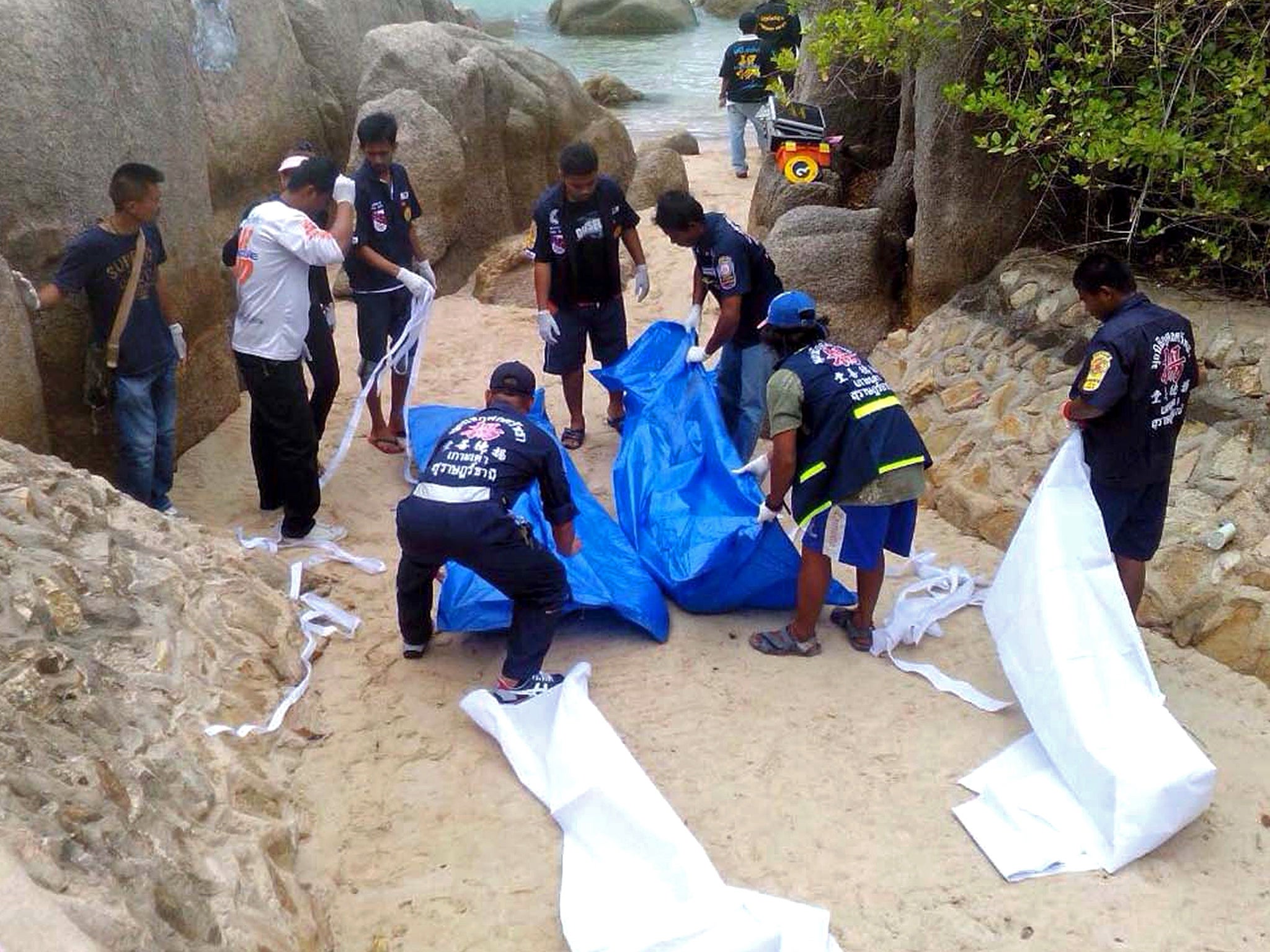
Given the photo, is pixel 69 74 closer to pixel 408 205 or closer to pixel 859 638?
pixel 408 205

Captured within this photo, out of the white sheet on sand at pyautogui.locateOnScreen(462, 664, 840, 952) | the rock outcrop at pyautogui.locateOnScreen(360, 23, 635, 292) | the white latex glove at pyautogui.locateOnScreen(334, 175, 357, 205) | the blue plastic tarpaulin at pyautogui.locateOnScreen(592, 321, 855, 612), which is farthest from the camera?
the rock outcrop at pyautogui.locateOnScreen(360, 23, 635, 292)

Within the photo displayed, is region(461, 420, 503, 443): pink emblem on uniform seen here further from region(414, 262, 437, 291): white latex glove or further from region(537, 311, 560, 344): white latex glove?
region(414, 262, 437, 291): white latex glove

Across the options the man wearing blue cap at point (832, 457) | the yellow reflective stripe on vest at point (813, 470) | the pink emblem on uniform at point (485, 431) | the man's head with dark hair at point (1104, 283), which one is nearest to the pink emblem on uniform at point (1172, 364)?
the man's head with dark hair at point (1104, 283)

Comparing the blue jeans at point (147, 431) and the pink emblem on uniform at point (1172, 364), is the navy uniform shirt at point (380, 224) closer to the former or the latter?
the blue jeans at point (147, 431)

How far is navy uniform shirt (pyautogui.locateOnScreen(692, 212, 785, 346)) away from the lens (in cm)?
520

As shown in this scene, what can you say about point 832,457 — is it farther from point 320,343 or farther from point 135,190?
point 135,190

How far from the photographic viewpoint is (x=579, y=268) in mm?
5664

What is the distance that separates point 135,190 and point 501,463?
1879 mm

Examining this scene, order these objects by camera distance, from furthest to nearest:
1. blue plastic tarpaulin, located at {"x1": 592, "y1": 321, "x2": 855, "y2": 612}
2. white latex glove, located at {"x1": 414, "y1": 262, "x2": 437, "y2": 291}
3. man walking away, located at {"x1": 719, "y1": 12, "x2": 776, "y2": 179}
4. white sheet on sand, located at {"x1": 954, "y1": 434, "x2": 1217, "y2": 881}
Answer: man walking away, located at {"x1": 719, "y1": 12, "x2": 776, "y2": 179} < white latex glove, located at {"x1": 414, "y1": 262, "x2": 437, "y2": 291} < blue plastic tarpaulin, located at {"x1": 592, "y1": 321, "x2": 855, "y2": 612} < white sheet on sand, located at {"x1": 954, "y1": 434, "x2": 1217, "y2": 881}

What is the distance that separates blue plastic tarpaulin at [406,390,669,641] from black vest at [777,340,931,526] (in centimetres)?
76

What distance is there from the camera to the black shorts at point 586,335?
5.82 meters

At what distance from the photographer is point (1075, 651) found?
11.7 ft

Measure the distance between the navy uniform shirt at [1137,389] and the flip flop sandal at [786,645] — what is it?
114cm

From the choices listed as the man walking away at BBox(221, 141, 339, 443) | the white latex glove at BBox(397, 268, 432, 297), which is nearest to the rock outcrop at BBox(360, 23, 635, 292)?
the white latex glove at BBox(397, 268, 432, 297)
